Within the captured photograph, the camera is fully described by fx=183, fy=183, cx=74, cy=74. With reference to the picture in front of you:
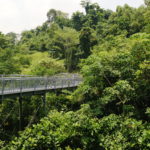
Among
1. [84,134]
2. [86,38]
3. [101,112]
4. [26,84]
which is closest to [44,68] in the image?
[26,84]

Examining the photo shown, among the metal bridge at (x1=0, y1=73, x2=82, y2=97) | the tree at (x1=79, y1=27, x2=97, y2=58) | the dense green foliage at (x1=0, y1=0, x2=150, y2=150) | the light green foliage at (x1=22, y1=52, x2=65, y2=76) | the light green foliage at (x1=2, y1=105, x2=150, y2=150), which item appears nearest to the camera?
the light green foliage at (x1=2, y1=105, x2=150, y2=150)

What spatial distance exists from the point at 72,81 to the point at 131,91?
476 inches

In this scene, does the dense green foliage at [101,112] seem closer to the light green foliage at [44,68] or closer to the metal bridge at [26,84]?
the metal bridge at [26,84]

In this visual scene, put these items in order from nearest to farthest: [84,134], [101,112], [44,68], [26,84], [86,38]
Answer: [84,134] < [101,112] < [26,84] < [44,68] < [86,38]

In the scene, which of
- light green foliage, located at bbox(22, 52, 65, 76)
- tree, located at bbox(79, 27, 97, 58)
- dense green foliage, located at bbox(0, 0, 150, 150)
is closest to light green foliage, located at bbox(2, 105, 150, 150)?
dense green foliage, located at bbox(0, 0, 150, 150)

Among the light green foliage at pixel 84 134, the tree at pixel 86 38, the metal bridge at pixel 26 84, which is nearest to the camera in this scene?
the light green foliage at pixel 84 134

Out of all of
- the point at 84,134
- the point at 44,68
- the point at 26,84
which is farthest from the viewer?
the point at 44,68

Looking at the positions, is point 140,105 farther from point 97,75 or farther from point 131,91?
point 97,75

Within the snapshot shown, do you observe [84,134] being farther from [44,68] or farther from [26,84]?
[44,68]

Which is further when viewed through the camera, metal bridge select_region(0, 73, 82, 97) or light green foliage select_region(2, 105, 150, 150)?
metal bridge select_region(0, 73, 82, 97)

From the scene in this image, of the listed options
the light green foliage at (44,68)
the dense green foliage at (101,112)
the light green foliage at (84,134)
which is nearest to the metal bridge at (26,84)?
the dense green foliage at (101,112)

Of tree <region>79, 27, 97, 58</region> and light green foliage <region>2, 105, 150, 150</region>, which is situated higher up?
tree <region>79, 27, 97, 58</region>

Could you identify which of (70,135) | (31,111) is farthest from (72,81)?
(70,135)

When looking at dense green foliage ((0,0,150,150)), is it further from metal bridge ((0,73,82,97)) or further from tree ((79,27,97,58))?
tree ((79,27,97,58))
